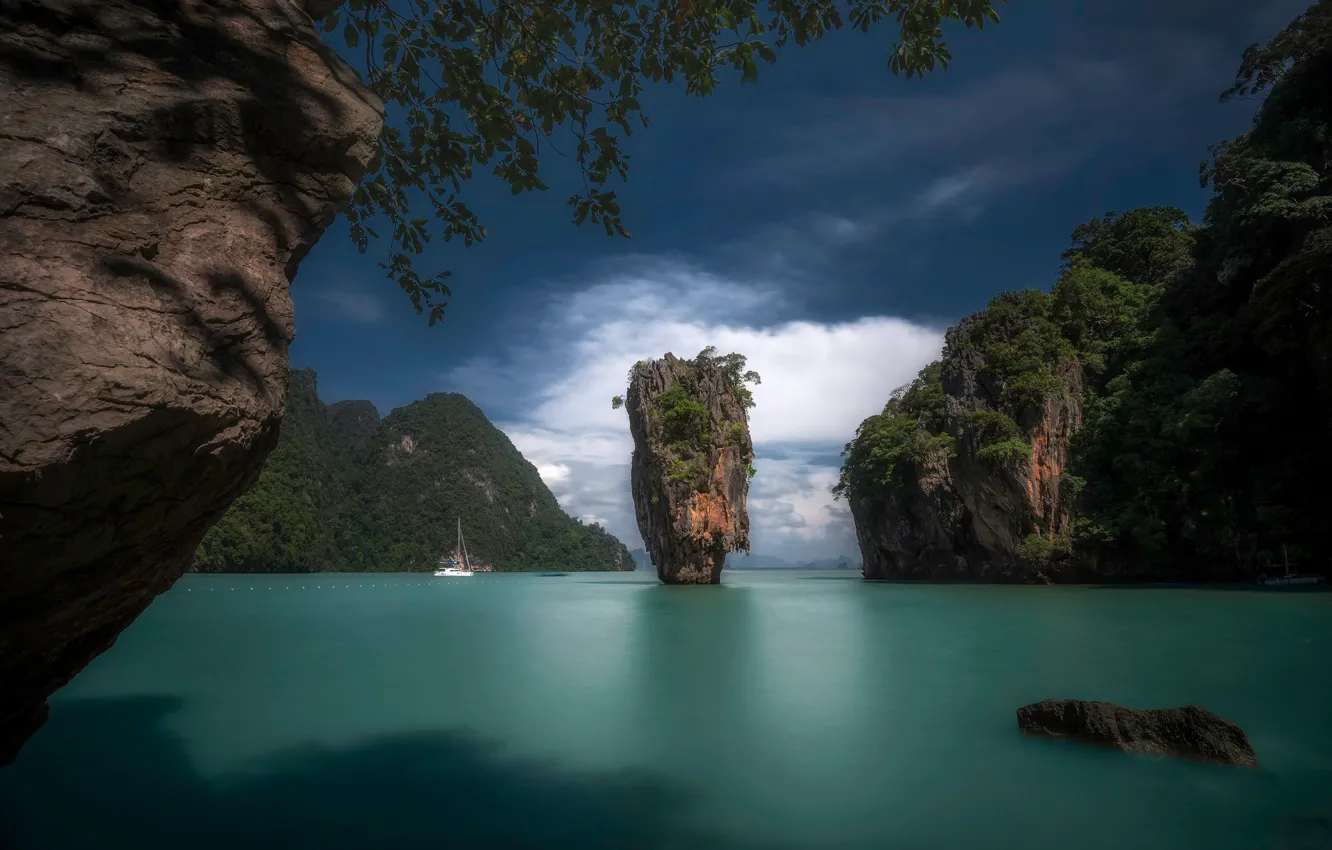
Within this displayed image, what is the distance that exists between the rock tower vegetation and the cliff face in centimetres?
894

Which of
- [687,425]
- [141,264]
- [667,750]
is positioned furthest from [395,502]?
[141,264]

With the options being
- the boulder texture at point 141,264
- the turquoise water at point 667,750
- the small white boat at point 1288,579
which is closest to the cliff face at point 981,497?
the small white boat at point 1288,579

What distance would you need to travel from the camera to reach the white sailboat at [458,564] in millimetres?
63053

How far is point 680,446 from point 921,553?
14.4m

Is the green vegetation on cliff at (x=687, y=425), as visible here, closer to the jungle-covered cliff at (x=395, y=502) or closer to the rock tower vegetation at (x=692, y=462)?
the rock tower vegetation at (x=692, y=462)

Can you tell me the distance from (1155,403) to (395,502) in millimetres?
76472

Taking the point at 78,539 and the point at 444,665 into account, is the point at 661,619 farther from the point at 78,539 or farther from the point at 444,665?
the point at 78,539

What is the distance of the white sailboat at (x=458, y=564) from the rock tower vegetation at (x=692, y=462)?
3593 cm

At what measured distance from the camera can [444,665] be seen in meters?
9.06

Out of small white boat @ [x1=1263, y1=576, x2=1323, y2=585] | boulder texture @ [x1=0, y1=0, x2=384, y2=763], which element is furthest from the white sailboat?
boulder texture @ [x1=0, y1=0, x2=384, y2=763]

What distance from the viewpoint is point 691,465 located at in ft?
98.6

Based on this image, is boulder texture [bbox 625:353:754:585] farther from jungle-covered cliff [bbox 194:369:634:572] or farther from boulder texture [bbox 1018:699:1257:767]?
jungle-covered cliff [bbox 194:369:634:572]

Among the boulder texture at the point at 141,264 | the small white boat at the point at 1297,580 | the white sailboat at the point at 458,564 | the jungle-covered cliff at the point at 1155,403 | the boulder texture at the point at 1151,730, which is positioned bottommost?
the white sailboat at the point at 458,564

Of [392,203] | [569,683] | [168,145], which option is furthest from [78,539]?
[569,683]
